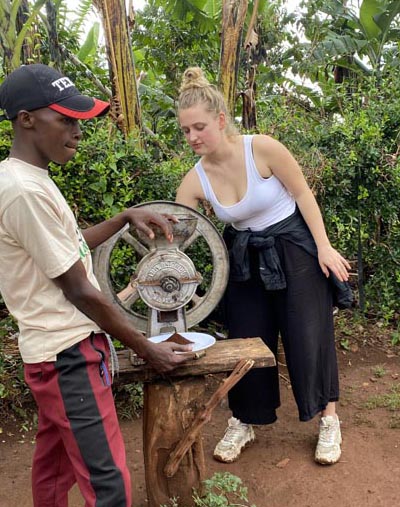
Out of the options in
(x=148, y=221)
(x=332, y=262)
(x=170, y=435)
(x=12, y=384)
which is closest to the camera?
(x=148, y=221)

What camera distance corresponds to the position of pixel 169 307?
2.38 meters

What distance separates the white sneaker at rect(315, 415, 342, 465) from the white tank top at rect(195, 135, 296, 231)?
1.21 meters

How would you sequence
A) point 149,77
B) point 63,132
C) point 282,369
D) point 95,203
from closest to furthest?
point 63,132 < point 95,203 < point 282,369 < point 149,77

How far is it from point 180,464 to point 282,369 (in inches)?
77.9

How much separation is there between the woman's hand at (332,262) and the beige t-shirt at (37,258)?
53.6 inches

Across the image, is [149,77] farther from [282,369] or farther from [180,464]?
[180,464]

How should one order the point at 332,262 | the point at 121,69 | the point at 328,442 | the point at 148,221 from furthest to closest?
the point at 121,69 < the point at 328,442 < the point at 332,262 < the point at 148,221

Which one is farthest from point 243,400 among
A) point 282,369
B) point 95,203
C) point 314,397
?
point 95,203

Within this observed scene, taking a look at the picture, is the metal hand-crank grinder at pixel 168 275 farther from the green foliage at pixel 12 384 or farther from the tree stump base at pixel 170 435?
the green foliage at pixel 12 384

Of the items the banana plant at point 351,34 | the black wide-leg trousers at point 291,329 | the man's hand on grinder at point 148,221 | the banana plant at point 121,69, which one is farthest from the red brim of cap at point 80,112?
the banana plant at point 351,34

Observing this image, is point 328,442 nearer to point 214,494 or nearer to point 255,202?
point 214,494

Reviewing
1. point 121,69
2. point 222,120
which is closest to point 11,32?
point 121,69

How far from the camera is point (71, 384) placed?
1798 millimetres

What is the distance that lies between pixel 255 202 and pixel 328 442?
143cm
